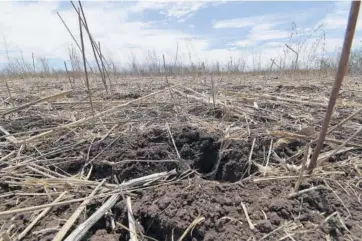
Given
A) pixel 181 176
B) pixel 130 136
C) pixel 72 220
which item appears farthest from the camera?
pixel 130 136

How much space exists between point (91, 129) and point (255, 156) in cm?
127

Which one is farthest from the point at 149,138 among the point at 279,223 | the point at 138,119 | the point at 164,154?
the point at 279,223

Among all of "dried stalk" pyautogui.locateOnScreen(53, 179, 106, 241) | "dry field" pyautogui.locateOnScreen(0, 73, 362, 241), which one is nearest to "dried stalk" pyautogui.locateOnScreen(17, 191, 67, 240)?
"dry field" pyautogui.locateOnScreen(0, 73, 362, 241)

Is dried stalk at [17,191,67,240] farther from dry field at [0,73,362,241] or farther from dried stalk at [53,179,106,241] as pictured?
dried stalk at [53,179,106,241]

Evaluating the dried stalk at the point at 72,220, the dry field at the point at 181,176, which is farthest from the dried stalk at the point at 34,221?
the dried stalk at the point at 72,220

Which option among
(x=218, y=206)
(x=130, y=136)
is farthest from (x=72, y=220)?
(x=130, y=136)

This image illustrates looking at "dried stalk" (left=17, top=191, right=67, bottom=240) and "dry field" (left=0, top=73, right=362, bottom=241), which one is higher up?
"dry field" (left=0, top=73, right=362, bottom=241)

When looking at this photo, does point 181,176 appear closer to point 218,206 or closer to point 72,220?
point 218,206

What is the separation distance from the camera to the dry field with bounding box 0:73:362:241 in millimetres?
1399

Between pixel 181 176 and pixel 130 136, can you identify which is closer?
pixel 181 176

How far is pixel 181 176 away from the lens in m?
1.90

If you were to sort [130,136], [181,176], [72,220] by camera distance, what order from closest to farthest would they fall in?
[72,220]
[181,176]
[130,136]

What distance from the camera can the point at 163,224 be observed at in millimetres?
1436

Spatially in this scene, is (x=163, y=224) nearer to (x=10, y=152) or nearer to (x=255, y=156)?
(x=255, y=156)
